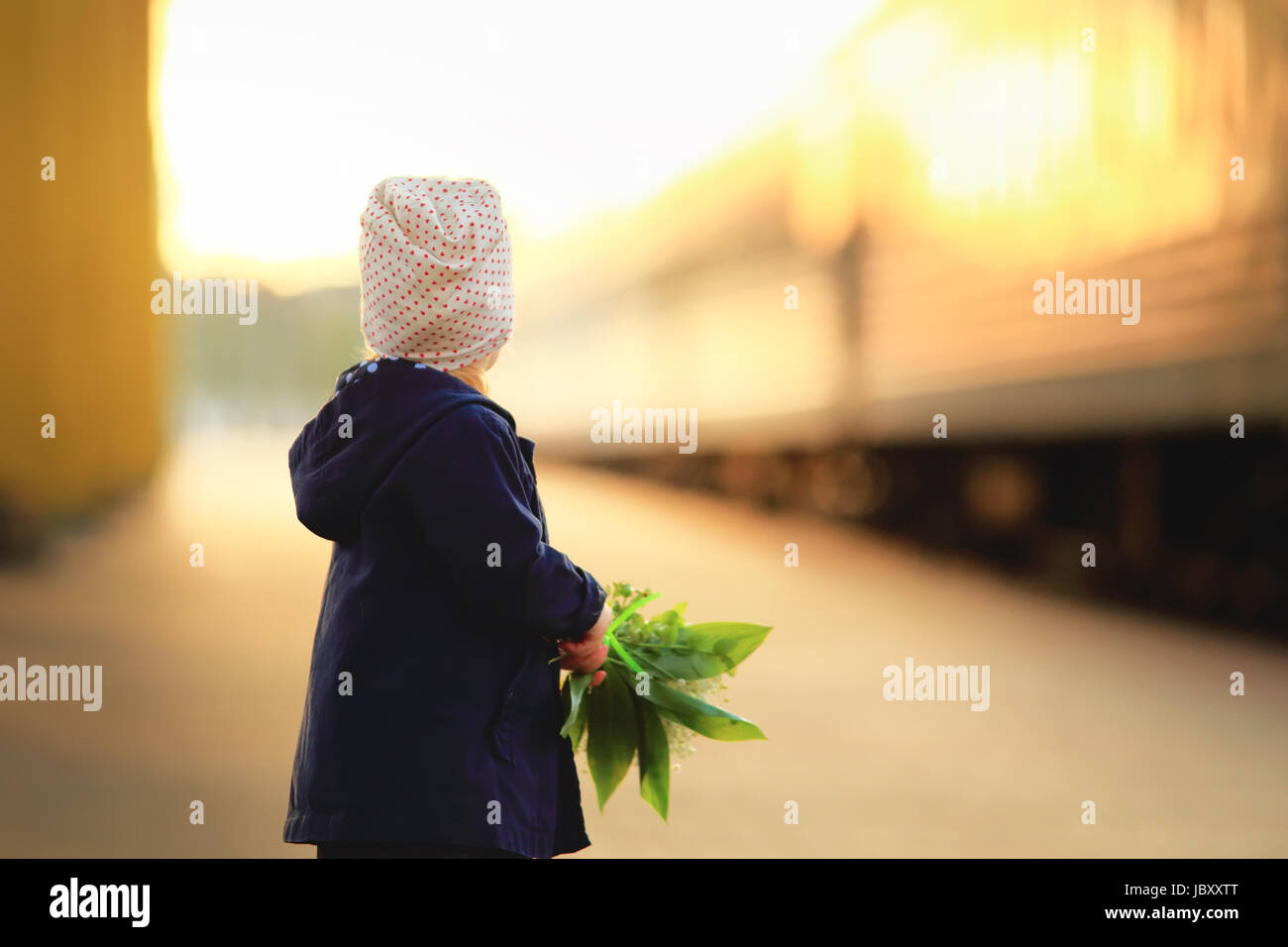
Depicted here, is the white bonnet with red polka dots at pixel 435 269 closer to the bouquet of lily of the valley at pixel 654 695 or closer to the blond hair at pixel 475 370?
the blond hair at pixel 475 370

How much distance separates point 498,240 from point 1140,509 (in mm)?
5765

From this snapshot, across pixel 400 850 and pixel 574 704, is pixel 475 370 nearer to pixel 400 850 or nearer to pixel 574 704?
pixel 574 704

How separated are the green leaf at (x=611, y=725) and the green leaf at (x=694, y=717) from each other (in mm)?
45

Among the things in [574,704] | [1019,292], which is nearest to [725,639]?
[574,704]

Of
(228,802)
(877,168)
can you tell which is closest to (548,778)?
(228,802)

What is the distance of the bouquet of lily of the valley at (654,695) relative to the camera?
77.5 inches

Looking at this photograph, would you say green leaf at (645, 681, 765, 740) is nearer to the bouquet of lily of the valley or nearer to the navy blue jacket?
the bouquet of lily of the valley

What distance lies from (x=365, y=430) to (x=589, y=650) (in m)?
0.43

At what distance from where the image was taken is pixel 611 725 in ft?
6.48

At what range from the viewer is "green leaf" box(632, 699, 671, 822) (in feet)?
6.57

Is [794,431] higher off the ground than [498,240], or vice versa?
[794,431]

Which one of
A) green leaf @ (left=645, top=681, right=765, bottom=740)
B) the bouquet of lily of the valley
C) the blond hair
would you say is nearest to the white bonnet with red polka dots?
the blond hair

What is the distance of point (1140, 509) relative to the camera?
6715 mm
